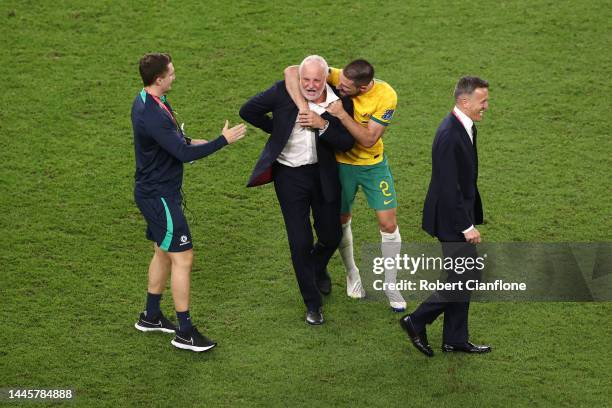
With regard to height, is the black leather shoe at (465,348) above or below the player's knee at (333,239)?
below

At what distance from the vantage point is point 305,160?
786cm

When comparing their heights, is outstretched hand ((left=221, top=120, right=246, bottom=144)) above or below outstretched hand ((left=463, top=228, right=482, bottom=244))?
above

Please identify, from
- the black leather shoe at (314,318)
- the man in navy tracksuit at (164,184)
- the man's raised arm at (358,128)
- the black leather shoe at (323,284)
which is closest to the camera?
the man in navy tracksuit at (164,184)

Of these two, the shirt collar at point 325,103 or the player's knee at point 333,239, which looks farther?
the player's knee at point 333,239

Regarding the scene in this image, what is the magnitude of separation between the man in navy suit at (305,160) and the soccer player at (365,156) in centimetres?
9

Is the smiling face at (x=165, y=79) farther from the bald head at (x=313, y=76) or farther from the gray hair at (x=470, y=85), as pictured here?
the gray hair at (x=470, y=85)

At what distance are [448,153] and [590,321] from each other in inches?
72.5

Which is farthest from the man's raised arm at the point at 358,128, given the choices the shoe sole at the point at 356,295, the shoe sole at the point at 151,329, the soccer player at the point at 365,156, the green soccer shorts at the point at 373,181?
the shoe sole at the point at 151,329

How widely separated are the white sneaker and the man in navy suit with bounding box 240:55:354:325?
419 millimetres

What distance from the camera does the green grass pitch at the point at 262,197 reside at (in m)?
7.50

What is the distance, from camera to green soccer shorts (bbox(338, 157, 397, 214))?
8141 millimetres

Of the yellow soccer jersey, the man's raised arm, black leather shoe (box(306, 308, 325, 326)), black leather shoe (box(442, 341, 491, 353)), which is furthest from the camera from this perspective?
black leather shoe (box(306, 308, 325, 326))

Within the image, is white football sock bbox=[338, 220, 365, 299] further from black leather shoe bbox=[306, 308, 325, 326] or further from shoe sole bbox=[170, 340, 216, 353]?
shoe sole bbox=[170, 340, 216, 353]

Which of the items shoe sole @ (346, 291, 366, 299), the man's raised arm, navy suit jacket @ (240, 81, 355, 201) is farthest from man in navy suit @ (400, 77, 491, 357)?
shoe sole @ (346, 291, 366, 299)
